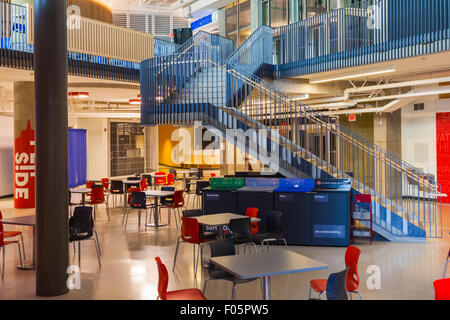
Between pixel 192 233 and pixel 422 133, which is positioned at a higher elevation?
pixel 422 133

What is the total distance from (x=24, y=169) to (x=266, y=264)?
12.2 meters

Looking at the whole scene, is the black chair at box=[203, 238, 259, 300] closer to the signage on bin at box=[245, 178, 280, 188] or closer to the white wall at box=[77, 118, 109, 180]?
the signage on bin at box=[245, 178, 280, 188]

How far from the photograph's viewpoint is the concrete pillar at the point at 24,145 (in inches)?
572

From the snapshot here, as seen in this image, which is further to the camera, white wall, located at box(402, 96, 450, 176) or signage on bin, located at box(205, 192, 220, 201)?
white wall, located at box(402, 96, 450, 176)

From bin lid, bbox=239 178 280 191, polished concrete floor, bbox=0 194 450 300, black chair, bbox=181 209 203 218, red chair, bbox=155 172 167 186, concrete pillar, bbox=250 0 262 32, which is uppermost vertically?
concrete pillar, bbox=250 0 262 32

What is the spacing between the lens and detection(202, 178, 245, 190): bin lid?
382 inches

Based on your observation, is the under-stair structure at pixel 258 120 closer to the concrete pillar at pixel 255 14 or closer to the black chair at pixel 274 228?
the black chair at pixel 274 228

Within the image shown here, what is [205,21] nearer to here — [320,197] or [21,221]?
[320,197]

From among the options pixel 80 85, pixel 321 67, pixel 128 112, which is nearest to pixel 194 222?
pixel 321 67

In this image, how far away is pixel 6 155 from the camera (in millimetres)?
17531

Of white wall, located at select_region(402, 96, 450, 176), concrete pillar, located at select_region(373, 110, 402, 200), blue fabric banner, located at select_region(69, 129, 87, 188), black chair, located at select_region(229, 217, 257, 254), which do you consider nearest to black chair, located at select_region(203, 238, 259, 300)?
black chair, located at select_region(229, 217, 257, 254)

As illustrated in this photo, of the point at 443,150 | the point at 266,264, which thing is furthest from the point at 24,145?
the point at 443,150

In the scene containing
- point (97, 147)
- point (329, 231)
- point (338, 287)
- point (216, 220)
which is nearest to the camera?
point (338, 287)

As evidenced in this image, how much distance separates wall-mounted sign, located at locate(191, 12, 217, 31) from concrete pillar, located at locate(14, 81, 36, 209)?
9768 millimetres
